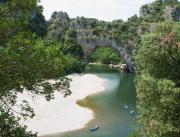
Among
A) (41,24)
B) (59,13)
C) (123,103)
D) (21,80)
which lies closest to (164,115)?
(21,80)

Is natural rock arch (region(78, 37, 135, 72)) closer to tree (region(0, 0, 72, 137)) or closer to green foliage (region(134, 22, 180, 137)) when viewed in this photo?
green foliage (region(134, 22, 180, 137))

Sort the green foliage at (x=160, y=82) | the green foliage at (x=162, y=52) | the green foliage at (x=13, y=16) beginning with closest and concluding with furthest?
the green foliage at (x=13, y=16), the green foliage at (x=160, y=82), the green foliage at (x=162, y=52)

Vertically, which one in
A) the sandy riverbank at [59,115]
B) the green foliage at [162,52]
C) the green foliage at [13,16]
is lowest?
the sandy riverbank at [59,115]

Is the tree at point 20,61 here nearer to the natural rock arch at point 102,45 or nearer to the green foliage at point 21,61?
the green foliage at point 21,61

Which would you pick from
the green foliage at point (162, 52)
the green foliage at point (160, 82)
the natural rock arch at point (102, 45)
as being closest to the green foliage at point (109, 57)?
the natural rock arch at point (102, 45)

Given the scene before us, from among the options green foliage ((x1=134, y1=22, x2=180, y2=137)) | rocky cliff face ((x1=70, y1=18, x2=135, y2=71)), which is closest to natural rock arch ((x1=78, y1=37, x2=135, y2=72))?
rocky cliff face ((x1=70, y1=18, x2=135, y2=71))

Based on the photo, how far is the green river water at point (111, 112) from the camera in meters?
49.9

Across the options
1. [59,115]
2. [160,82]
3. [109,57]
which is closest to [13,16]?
[160,82]

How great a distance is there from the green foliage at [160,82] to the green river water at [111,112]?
1426 cm

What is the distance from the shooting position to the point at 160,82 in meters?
20.1

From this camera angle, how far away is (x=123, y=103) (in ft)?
232

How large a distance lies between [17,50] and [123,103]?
185ft

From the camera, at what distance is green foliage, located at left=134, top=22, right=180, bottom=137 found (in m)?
19.8

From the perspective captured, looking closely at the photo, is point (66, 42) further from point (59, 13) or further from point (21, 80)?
point (21, 80)
